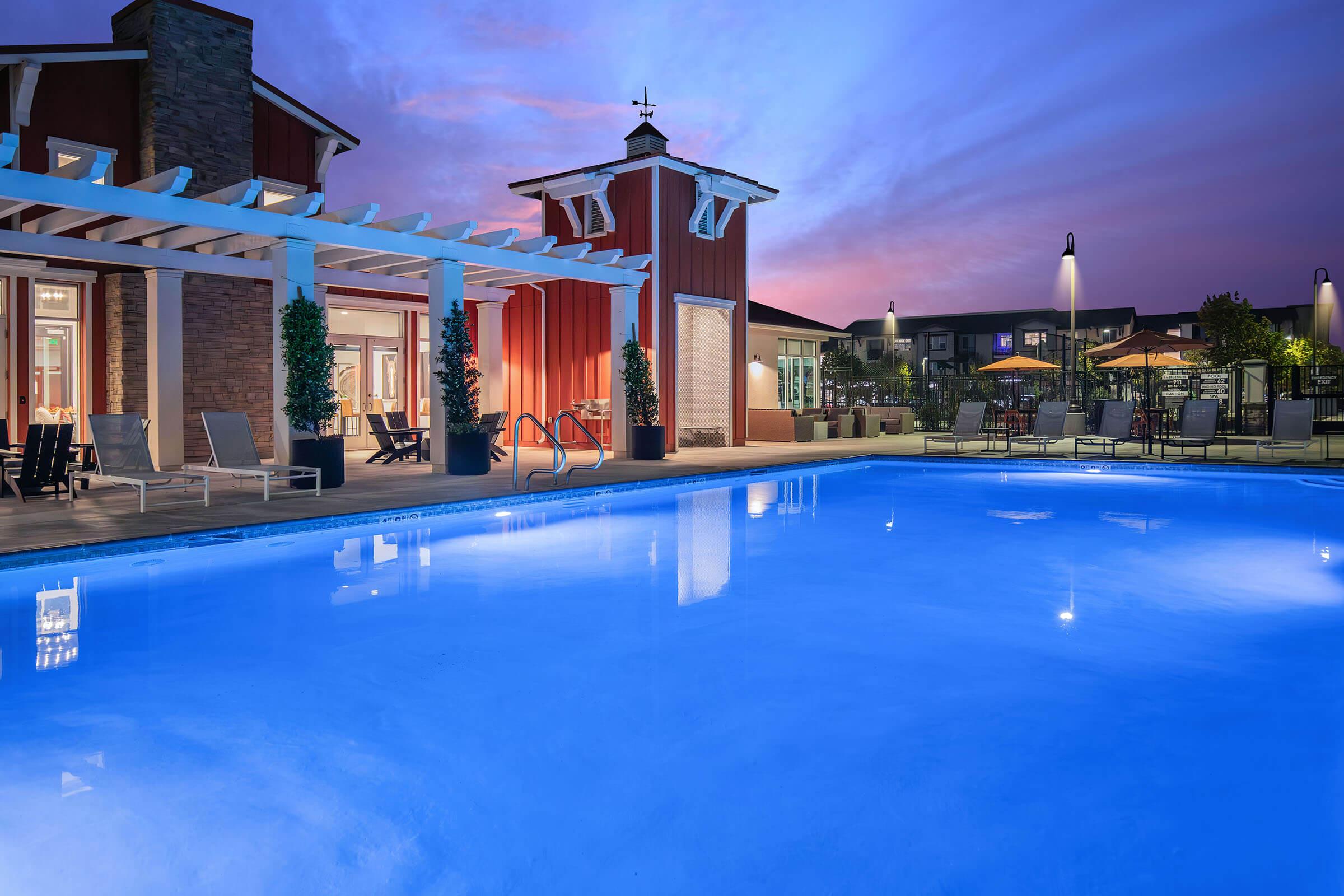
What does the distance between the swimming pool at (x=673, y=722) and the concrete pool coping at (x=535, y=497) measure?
161 millimetres

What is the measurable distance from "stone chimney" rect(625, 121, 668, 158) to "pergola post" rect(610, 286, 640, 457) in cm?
336

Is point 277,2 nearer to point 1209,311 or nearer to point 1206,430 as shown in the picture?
point 1206,430

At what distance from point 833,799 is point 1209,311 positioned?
102ft

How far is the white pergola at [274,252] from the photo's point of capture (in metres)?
8.96

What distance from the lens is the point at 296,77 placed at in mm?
25469

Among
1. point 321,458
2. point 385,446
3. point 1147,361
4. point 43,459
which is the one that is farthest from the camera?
point 1147,361

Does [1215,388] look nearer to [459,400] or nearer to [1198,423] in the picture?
[1198,423]

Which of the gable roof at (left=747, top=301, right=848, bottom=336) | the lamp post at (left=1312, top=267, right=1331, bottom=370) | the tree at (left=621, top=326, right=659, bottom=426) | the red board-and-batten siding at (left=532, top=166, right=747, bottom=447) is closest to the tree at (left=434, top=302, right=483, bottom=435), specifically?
the tree at (left=621, top=326, right=659, bottom=426)

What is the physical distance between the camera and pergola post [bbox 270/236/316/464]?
9969mm

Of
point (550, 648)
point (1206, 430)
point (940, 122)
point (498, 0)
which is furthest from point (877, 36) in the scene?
point (550, 648)

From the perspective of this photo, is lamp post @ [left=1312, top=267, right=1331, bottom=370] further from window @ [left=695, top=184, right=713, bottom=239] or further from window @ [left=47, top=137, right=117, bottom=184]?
window @ [left=47, top=137, right=117, bottom=184]

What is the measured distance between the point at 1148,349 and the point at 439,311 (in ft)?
42.7

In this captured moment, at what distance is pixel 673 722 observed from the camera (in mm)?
3320

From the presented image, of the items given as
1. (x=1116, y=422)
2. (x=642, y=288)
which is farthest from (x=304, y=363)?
(x=1116, y=422)
